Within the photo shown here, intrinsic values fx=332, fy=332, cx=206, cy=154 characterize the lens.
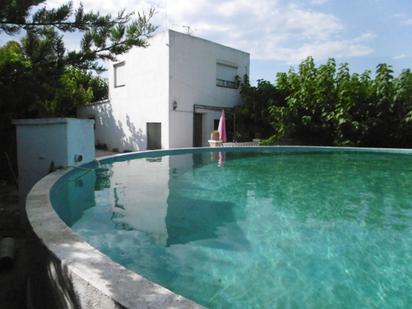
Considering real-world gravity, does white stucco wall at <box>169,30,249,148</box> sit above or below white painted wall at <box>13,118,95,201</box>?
above

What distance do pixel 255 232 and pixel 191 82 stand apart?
48.7ft

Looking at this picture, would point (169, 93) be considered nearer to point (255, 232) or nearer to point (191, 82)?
point (191, 82)

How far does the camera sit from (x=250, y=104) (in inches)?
800

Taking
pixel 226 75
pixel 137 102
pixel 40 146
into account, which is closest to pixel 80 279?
pixel 40 146

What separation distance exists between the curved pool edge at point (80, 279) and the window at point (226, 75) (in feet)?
60.8

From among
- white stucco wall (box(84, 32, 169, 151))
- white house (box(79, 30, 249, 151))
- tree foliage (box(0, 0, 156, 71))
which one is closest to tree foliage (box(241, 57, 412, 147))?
white house (box(79, 30, 249, 151))

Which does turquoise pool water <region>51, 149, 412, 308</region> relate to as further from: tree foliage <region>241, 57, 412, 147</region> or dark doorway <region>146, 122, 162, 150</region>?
dark doorway <region>146, 122, 162, 150</region>

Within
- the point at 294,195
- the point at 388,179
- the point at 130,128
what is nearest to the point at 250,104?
the point at 130,128

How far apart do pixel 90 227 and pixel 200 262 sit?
6.17 feet

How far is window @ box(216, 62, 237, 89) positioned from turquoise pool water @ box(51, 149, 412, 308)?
39.7 ft

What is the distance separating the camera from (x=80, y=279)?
1.88m

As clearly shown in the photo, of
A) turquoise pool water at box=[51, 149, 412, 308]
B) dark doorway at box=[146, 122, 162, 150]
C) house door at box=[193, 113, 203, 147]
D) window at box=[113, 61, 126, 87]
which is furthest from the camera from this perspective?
window at box=[113, 61, 126, 87]

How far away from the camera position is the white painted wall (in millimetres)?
5805

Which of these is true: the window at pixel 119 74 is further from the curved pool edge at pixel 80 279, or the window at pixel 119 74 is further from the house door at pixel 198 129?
the curved pool edge at pixel 80 279
